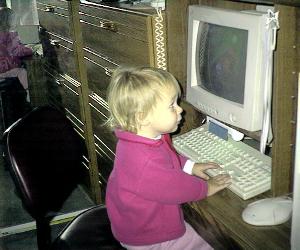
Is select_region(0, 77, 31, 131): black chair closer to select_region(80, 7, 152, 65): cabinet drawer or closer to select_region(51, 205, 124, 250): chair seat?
select_region(80, 7, 152, 65): cabinet drawer

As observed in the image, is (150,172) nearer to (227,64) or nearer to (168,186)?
(168,186)

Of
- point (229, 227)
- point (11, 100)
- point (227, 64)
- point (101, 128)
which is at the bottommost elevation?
point (11, 100)

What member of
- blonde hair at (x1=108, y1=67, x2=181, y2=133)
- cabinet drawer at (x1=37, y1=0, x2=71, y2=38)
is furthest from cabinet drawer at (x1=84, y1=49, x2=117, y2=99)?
blonde hair at (x1=108, y1=67, x2=181, y2=133)

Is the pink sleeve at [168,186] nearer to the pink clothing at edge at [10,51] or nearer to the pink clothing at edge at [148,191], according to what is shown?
the pink clothing at edge at [148,191]

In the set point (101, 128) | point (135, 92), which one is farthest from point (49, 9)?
point (135, 92)

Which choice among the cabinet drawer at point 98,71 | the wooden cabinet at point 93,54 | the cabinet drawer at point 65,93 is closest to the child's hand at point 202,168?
the wooden cabinet at point 93,54

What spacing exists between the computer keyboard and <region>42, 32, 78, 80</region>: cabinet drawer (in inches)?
33.2

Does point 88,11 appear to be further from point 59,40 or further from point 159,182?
point 159,182

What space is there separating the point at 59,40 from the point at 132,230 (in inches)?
50.7

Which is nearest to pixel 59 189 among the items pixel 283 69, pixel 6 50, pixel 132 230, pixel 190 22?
pixel 132 230

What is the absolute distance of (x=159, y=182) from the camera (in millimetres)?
1005

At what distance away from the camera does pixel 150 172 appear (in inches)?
39.5

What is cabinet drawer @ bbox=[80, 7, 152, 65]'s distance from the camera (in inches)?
48.6

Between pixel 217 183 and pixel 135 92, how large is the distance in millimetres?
333
